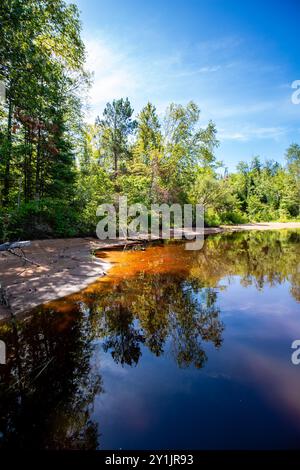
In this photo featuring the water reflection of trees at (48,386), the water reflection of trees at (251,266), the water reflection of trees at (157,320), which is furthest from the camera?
the water reflection of trees at (251,266)

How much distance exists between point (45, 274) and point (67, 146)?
1035 centimetres

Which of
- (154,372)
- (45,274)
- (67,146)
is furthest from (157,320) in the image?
(67,146)

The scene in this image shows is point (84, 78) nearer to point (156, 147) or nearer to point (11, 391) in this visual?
point (156, 147)

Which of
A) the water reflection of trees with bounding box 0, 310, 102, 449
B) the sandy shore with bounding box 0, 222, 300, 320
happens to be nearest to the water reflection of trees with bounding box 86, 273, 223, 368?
the water reflection of trees with bounding box 0, 310, 102, 449

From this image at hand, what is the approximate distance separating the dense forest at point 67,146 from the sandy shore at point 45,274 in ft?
6.89

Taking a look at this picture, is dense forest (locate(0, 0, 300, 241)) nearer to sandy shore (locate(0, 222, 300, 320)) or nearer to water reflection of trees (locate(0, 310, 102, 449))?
sandy shore (locate(0, 222, 300, 320))

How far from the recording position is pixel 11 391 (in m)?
3.04

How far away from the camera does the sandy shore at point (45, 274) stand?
18.8ft

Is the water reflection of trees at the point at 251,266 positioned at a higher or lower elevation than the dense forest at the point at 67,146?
lower

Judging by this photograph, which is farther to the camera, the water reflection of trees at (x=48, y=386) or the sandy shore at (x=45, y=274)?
the sandy shore at (x=45, y=274)

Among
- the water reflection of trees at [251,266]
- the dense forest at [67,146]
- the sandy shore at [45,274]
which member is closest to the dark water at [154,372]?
the sandy shore at [45,274]

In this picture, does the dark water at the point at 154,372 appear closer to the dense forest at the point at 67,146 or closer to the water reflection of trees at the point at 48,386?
the water reflection of trees at the point at 48,386

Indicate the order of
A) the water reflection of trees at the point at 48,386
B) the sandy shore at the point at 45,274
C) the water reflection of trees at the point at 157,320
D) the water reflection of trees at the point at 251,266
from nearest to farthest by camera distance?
the water reflection of trees at the point at 48,386 < the water reflection of trees at the point at 157,320 < the sandy shore at the point at 45,274 < the water reflection of trees at the point at 251,266
